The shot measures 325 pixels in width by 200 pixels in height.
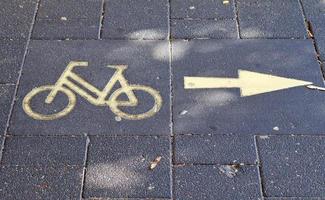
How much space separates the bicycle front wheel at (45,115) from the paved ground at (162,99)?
1 centimetres

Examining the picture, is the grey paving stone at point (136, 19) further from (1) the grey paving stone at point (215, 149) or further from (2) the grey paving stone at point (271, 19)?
(1) the grey paving stone at point (215, 149)

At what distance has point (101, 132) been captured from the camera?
421 cm

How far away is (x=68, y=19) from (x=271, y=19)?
1986 mm

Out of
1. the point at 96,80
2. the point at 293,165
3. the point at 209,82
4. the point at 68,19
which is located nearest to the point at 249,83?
the point at 209,82

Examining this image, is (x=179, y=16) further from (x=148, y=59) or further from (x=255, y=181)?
(x=255, y=181)

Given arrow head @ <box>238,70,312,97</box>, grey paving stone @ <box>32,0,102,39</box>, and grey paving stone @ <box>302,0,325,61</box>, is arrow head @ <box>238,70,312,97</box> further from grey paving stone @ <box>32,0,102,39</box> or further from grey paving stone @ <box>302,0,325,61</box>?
grey paving stone @ <box>32,0,102,39</box>

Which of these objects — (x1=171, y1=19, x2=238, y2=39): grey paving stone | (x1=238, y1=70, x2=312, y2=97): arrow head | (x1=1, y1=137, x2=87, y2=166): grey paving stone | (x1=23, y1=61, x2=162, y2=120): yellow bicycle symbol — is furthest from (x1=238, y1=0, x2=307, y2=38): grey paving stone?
(x1=1, y1=137, x2=87, y2=166): grey paving stone

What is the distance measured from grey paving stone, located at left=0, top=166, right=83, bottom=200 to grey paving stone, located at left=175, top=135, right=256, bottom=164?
0.80m

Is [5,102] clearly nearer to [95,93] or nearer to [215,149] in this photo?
[95,93]


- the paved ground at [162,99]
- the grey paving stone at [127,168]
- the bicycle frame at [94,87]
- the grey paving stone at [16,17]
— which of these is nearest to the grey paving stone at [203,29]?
the paved ground at [162,99]

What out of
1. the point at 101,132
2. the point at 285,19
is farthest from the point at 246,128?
the point at 285,19

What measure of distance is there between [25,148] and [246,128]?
174 cm

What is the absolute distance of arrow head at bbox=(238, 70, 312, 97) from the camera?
453cm

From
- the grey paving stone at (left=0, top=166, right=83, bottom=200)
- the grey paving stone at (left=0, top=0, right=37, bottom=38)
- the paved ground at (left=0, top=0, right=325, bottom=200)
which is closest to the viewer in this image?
the grey paving stone at (left=0, top=166, right=83, bottom=200)
